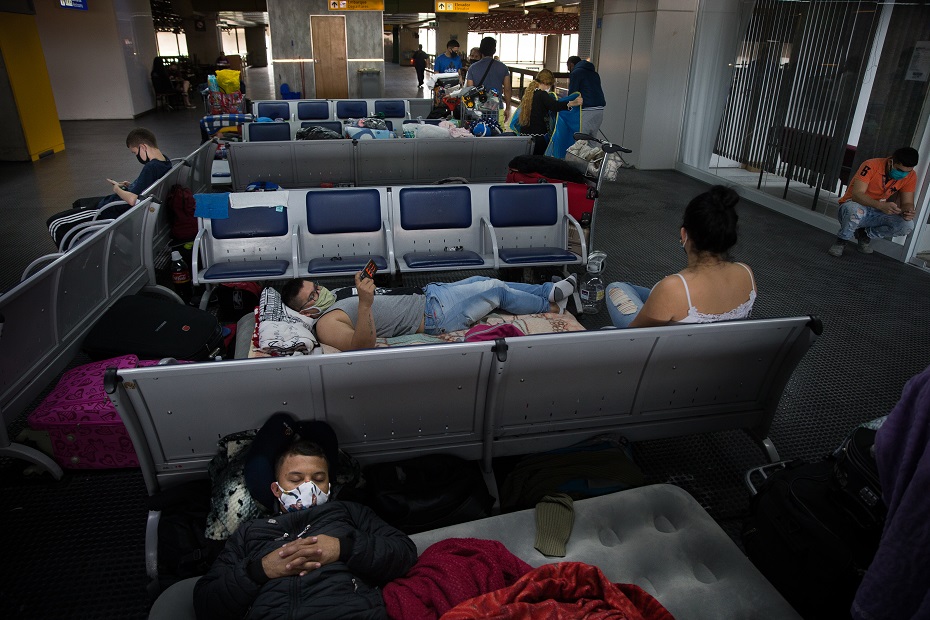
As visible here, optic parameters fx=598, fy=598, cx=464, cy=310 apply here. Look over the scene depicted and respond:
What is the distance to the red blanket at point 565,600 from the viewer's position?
1741mm

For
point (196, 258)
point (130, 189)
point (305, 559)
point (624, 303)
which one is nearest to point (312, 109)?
point (130, 189)

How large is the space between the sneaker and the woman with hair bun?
4.81 meters

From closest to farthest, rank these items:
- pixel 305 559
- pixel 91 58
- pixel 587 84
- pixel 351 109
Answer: pixel 305 559 → pixel 587 84 → pixel 351 109 → pixel 91 58

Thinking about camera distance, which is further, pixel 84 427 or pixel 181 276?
pixel 181 276

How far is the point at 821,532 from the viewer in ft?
6.98

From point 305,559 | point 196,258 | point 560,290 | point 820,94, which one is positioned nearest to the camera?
point 305,559

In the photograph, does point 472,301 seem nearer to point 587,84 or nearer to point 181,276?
point 181,276

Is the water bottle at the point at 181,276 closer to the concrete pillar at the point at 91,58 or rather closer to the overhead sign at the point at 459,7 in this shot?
the concrete pillar at the point at 91,58

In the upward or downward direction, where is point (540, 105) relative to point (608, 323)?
upward

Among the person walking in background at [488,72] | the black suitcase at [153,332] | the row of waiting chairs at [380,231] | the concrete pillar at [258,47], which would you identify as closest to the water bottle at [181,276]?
the row of waiting chairs at [380,231]

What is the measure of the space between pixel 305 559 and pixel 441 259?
10.5 ft

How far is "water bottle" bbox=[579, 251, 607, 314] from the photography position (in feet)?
16.4

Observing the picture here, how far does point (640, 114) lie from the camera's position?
10.6 meters

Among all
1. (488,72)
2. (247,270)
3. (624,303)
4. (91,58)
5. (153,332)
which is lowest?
(153,332)
